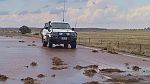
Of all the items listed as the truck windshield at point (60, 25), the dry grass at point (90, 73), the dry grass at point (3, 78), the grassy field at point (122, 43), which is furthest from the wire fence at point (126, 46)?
the dry grass at point (3, 78)

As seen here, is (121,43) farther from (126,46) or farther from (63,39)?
(63,39)

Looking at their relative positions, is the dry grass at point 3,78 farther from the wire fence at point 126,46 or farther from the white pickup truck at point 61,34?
the white pickup truck at point 61,34

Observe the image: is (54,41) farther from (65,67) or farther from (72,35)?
(65,67)

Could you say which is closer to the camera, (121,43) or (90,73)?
(90,73)

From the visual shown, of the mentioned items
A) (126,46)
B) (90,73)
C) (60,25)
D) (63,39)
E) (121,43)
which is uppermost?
(60,25)

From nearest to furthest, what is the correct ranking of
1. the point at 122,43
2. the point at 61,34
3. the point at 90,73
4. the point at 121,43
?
1. the point at 90,73
2. the point at 61,34
3. the point at 122,43
4. the point at 121,43

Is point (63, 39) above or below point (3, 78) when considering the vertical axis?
above

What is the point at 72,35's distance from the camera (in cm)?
3425

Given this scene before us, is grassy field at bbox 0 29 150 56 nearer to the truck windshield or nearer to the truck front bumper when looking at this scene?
the truck front bumper

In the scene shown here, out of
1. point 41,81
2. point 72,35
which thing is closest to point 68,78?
point 41,81

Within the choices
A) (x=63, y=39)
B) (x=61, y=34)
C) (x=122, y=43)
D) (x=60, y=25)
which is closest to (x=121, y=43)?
(x=122, y=43)

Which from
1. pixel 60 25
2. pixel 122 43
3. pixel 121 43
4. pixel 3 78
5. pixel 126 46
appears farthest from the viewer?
pixel 121 43

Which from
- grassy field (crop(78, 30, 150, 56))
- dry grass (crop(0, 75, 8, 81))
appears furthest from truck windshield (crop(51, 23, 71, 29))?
dry grass (crop(0, 75, 8, 81))

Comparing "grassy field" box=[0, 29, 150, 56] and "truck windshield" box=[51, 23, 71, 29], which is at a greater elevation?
→ "truck windshield" box=[51, 23, 71, 29]
